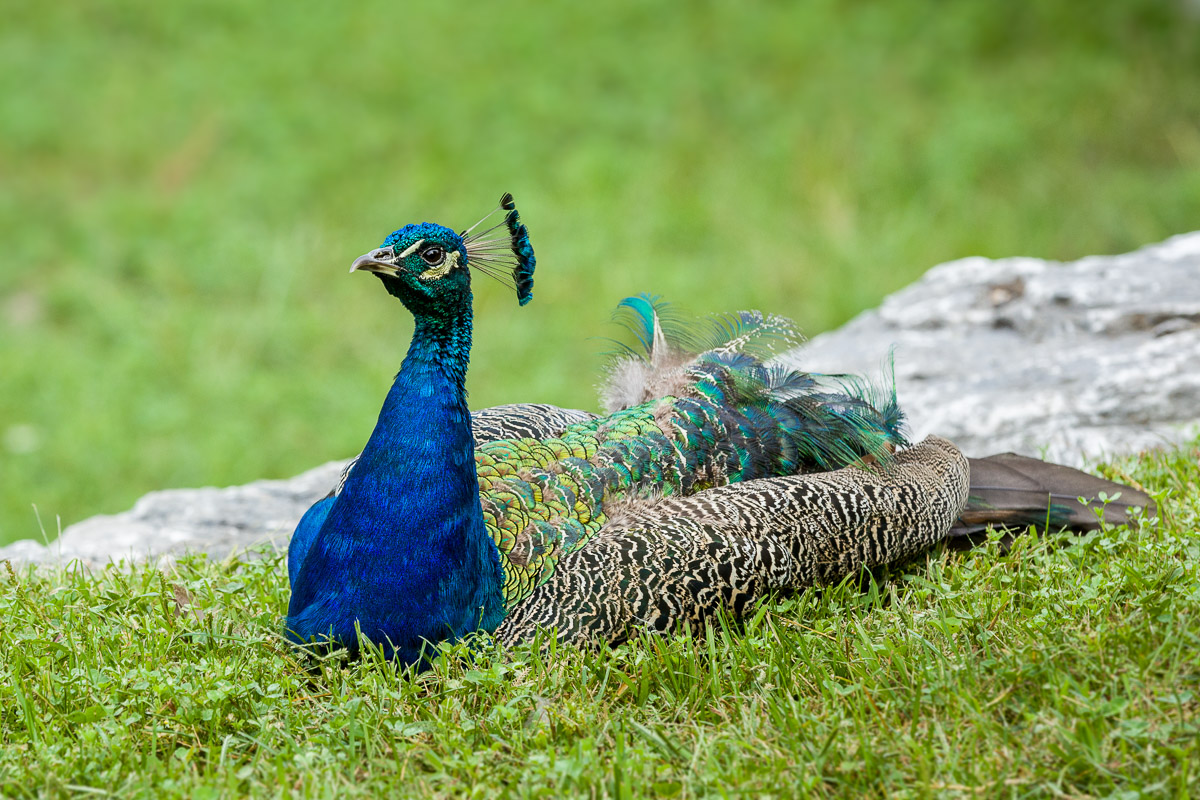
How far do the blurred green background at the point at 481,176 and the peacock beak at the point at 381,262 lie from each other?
365cm

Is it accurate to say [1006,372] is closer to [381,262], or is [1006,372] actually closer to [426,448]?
[426,448]

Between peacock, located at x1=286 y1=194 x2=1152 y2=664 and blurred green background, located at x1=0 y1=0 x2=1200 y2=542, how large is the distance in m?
3.38

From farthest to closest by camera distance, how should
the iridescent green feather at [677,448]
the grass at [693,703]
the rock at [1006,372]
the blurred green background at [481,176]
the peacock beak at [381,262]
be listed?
the blurred green background at [481,176]
the rock at [1006,372]
the iridescent green feather at [677,448]
the peacock beak at [381,262]
the grass at [693,703]

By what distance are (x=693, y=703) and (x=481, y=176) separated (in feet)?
23.0

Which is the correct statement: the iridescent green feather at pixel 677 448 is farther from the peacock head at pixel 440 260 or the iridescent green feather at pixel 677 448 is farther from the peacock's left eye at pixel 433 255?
the peacock's left eye at pixel 433 255

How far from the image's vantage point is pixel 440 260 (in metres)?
3.34

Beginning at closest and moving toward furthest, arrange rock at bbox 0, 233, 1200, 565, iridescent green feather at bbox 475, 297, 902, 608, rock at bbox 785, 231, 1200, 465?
iridescent green feather at bbox 475, 297, 902, 608 < rock at bbox 0, 233, 1200, 565 < rock at bbox 785, 231, 1200, 465

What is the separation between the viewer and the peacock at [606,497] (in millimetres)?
3324

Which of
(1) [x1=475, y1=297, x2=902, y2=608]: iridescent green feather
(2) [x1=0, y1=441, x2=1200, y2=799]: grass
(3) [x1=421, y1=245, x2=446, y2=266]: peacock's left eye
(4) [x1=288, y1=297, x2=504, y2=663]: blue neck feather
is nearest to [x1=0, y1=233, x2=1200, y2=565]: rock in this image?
(1) [x1=475, y1=297, x2=902, y2=608]: iridescent green feather

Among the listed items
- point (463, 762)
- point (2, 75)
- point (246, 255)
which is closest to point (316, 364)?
point (246, 255)

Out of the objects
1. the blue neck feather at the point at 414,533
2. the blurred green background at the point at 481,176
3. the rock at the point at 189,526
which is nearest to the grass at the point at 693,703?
the blue neck feather at the point at 414,533

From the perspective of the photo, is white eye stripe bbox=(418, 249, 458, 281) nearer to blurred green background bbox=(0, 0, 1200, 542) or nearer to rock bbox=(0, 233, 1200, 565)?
rock bbox=(0, 233, 1200, 565)

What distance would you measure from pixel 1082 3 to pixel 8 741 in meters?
10.2

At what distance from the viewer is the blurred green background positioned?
7734 mm
